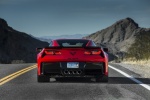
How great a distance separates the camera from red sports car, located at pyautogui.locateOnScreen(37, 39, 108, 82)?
36.7 feet

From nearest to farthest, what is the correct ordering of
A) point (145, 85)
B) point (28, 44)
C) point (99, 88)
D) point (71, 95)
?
point (71, 95)
point (99, 88)
point (145, 85)
point (28, 44)

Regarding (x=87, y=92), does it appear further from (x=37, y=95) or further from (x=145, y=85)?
(x=145, y=85)

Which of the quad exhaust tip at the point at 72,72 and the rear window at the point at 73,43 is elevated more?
the rear window at the point at 73,43

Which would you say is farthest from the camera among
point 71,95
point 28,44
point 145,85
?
point 28,44

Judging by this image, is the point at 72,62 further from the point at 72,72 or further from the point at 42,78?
the point at 42,78

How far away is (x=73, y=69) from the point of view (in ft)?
36.6

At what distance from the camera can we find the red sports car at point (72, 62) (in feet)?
36.7

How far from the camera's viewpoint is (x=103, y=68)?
1139 cm

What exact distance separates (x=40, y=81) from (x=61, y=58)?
43.9 inches

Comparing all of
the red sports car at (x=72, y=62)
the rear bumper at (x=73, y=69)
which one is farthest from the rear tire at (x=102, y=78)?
the rear bumper at (x=73, y=69)

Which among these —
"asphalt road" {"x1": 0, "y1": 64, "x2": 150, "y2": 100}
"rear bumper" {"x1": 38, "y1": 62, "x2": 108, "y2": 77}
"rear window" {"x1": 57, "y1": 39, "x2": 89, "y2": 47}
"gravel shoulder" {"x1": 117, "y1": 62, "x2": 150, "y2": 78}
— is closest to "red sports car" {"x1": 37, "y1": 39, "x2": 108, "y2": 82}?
"rear bumper" {"x1": 38, "y1": 62, "x2": 108, "y2": 77}

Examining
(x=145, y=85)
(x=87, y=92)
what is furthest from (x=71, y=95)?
(x=145, y=85)

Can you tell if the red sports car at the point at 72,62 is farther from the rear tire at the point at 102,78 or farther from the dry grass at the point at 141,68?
the dry grass at the point at 141,68

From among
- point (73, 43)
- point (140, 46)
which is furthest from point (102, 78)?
point (140, 46)
